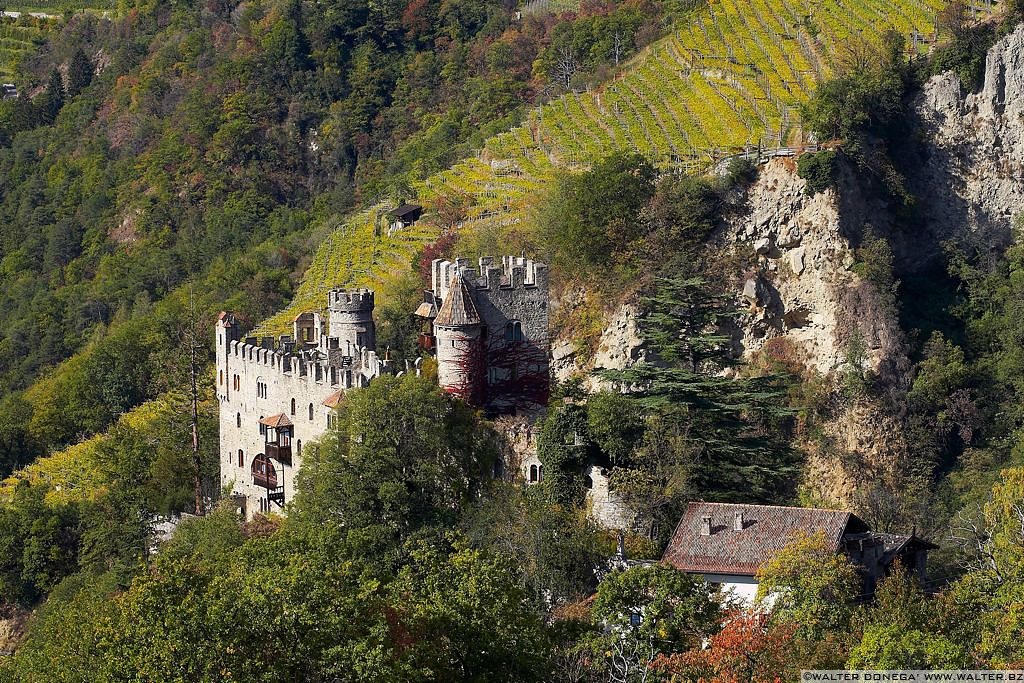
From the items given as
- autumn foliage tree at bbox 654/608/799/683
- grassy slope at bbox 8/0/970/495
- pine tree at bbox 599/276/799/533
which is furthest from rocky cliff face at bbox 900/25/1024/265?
autumn foliage tree at bbox 654/608/799/683

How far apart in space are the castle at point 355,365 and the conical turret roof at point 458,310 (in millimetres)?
26

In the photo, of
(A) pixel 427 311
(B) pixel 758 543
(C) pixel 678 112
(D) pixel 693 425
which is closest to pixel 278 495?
(A) pixel 427 311

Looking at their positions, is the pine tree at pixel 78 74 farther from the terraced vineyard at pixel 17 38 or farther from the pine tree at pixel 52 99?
the terraced vineyard at pixel 17 38

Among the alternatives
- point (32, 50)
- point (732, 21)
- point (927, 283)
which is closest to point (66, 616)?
point (927, 283)

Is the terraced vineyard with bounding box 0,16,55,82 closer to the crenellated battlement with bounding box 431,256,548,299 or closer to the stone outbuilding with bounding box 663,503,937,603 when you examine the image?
the crenellated battlement with bounding box 431,256,548,299

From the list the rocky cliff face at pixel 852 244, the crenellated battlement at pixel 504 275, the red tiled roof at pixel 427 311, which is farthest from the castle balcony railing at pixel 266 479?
the rocky cliff face at pixel 852 244

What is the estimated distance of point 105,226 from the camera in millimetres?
118938

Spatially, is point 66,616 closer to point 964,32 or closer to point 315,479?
point 315,479

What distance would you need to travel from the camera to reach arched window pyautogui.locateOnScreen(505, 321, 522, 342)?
172 ft

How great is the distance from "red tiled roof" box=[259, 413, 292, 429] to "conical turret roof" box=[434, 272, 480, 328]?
617 cm

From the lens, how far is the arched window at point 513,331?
52344 millimetres

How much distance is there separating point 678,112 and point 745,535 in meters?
33.3

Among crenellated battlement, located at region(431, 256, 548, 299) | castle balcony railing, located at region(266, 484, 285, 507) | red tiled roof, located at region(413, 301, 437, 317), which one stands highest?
crenellated battlement, located at region(431, 256, 548, 299)

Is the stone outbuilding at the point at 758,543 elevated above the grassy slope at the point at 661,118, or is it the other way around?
the grassy slope at the point at 661,118
